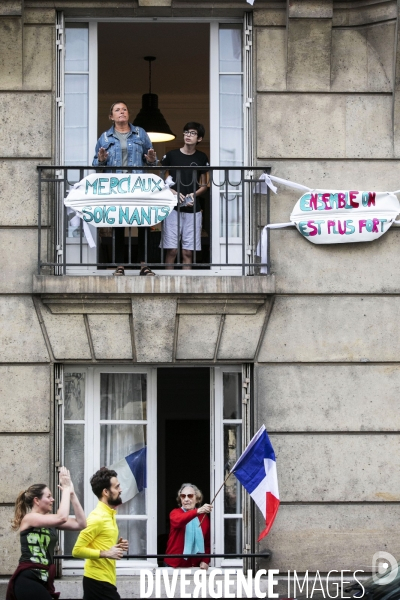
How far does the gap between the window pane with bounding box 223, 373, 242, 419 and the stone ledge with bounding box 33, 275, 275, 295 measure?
104 cm

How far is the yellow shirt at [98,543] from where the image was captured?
9320 mm

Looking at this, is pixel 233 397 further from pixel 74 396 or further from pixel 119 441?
pixel 74 396

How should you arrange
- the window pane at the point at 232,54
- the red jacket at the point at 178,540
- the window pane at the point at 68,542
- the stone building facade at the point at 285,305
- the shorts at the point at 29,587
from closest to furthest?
the shorts at the point at 29,587
the red jacket at the point at 178,540
the stone building facade at the point at 285,305
the window pane at the point at 68,542
the window pane at the point at 232,54

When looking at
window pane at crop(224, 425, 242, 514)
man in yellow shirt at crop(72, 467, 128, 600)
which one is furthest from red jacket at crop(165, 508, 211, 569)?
man in yellow shirt at crop(72, 467, 128, 600)

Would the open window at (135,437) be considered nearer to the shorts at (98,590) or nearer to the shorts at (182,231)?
the shorts at (182,231)

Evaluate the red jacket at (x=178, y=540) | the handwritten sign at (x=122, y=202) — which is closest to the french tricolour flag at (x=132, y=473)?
the red jacket at (x=178, y=540)

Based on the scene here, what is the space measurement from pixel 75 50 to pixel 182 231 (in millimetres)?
2343

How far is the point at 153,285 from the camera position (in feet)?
38.4

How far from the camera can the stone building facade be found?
38.4 feet

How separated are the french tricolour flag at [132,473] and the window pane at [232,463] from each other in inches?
34.7

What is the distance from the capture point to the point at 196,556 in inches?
458

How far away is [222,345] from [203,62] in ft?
18.1

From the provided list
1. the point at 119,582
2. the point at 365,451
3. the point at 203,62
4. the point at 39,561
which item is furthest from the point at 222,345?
the point at 203,62

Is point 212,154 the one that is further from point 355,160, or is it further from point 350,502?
point 350,502
